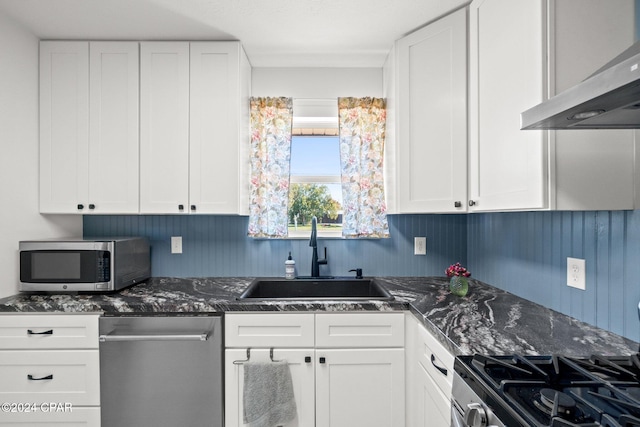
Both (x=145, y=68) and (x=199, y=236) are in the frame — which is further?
(x=199, y=236)

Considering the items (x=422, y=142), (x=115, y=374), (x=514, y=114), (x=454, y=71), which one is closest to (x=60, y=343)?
(x=115, y=374)

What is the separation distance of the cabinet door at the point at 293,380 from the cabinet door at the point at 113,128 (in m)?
1.11

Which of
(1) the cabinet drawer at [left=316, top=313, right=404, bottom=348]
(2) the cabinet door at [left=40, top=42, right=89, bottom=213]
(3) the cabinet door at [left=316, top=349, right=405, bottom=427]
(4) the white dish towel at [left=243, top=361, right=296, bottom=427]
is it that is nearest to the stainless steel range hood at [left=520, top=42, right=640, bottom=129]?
(1) the cabinet drawer at [left=316, top=313, right=404, bottom=348]

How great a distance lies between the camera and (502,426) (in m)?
0.78

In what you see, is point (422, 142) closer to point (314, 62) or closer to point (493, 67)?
point (493, 67)

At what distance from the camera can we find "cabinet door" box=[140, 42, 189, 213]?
2.07 m

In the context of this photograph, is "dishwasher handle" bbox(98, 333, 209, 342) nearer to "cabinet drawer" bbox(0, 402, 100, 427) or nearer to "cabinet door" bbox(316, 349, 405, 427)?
"cabinet drawer" bbox(0, 402, 100, 427)

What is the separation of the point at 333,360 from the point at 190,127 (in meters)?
1.57

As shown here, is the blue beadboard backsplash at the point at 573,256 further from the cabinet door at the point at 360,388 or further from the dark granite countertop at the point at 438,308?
the cabinet door at the point at 360,388

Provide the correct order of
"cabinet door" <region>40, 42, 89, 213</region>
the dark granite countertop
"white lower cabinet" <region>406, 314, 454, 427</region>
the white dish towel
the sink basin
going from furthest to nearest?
the sink basin → "cabinet door" <region>40, 42, 89, 213</region> → the white dish towel → "white lower cabinet" <region>406, 314, 454, 427</region> → the dark granite countertop

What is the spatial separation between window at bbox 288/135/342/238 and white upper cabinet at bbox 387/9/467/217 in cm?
59

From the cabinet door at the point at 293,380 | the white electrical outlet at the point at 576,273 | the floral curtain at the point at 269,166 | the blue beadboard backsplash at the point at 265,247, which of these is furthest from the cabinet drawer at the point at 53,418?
the white electrical outlet at the point at 576,273

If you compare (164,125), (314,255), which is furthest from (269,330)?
(164,125)

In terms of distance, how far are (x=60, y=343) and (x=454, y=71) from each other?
2.46 meters
